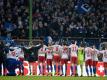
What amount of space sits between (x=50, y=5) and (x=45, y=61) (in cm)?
859

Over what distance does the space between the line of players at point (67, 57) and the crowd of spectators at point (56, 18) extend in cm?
442

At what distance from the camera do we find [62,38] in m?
35.2

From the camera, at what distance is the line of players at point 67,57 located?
3198 centimetres

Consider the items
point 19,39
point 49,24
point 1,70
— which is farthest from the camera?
point 49,24

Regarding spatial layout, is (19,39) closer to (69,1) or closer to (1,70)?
(1,70)

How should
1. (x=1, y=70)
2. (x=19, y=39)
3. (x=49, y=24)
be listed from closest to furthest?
(x=1, y=70) → (x=19, y=39) → (x=49, y=24)

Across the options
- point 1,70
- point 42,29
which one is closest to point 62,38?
point 42,29

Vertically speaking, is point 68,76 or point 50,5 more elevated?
point 50,5

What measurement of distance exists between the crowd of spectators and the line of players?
4418 mm

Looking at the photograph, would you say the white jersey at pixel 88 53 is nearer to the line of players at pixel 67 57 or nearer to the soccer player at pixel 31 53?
the line of players at pixel 67 57

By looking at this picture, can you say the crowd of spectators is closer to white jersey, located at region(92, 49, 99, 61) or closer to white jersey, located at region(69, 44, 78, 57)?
white jersey, located at region(69, 44, 78, 57)

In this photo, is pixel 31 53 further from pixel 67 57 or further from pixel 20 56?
pixel 67 57

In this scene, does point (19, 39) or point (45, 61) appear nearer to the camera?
point (45, 61)

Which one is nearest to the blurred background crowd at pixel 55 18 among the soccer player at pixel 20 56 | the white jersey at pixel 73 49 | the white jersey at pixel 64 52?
the soccer player at pixel 20 56
